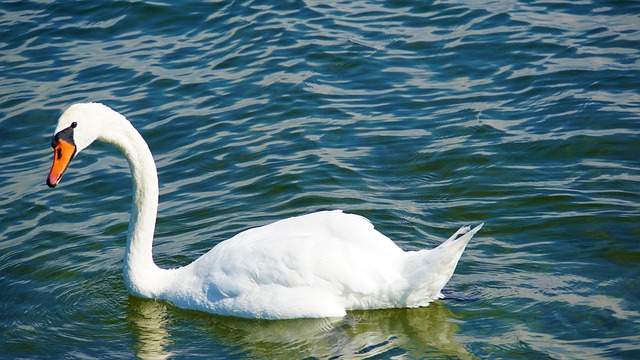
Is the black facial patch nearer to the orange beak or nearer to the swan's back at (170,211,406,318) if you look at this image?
the orange beak

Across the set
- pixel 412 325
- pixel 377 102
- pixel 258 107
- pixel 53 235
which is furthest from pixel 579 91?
pixel 53 235

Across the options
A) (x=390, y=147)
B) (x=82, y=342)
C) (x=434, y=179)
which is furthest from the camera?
(x=390, y=147)

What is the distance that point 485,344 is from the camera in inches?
257

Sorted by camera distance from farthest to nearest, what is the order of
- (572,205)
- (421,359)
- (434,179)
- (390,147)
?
1. (390,147)
2. (434,179)
3. (572,205)
4. (421,359)

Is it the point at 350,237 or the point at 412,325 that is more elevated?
the point at 350,237

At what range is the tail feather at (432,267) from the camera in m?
6.50

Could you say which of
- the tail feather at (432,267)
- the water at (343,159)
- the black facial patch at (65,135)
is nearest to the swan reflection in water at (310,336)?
the water at (343,159)

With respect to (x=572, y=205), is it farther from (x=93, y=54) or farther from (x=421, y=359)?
(x=93, y=54)

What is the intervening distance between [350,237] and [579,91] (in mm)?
4701

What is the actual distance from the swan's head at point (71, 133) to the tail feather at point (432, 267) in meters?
2.56

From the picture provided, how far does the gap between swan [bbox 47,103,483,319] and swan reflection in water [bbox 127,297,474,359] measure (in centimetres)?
10

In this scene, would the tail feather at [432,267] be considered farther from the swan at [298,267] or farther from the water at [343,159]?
the water at [343,159]

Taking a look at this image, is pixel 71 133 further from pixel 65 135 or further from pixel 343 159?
pixel 343 159

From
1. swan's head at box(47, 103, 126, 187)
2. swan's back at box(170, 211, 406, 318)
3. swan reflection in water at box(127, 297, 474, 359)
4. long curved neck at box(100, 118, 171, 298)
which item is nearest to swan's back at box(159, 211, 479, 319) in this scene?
swan's back at box(170, 211, 406, 318)
